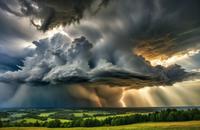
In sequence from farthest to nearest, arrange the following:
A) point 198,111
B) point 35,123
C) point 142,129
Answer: point 35,123
point 198,111
point 142,129

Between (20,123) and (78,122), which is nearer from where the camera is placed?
(78,122)

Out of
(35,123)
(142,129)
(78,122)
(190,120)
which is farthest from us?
(35,123)

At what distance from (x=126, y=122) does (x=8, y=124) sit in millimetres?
28676

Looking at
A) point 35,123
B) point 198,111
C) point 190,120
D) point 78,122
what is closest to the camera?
point 190,120

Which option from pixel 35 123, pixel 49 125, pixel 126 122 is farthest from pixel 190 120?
Answer: pixel 35 123

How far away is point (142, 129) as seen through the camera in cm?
4531

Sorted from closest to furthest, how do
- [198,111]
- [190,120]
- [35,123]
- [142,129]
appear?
[142,129]
[190,120]
[198,111]
[35,123]

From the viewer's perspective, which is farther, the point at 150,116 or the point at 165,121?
the point at 150,116

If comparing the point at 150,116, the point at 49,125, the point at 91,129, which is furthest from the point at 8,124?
the point at 150,116

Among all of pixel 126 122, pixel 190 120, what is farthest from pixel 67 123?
pixel 190 120

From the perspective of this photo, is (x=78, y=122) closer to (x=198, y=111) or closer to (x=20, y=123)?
(x=20, y=123)

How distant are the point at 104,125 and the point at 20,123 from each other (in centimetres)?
2294

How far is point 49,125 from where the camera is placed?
61406 mm

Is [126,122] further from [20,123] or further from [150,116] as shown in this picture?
[20,123]
